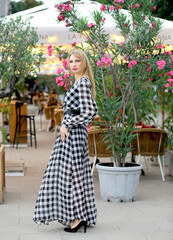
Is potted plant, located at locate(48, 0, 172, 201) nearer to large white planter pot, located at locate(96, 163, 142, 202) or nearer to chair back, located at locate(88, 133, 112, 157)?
large white planter pot, located at locate(96, 163, 142, 202)

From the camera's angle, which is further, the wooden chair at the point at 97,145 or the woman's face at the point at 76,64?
the wooden chair at the point at 97,145

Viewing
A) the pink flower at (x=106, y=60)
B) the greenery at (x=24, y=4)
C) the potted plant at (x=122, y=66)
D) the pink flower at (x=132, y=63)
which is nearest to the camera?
the pink flower at (x=106, y=60)

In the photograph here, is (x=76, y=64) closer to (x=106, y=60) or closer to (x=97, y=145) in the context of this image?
(x=106, y=60)

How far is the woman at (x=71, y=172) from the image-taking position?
464 centimetres

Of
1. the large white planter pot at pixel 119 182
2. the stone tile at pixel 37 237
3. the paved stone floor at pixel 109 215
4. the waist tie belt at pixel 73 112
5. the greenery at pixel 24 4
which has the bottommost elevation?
the paved stone floor at pixel 109 215

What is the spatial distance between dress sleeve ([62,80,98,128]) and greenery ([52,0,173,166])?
4.33 ft

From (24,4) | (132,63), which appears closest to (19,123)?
(132,63)

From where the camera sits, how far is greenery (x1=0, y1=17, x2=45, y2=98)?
692 cm

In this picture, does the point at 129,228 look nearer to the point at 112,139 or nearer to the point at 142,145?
the point at 112,139

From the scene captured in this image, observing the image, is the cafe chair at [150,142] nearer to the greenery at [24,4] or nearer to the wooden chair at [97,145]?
the wooden chair at [97,145]

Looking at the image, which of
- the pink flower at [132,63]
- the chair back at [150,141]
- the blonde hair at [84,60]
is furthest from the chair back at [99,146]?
the blonde hair at [84,60]

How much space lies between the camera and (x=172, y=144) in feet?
26.9

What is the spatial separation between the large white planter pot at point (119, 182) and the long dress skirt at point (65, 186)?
1.43 meters

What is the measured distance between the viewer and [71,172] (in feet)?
15.4
